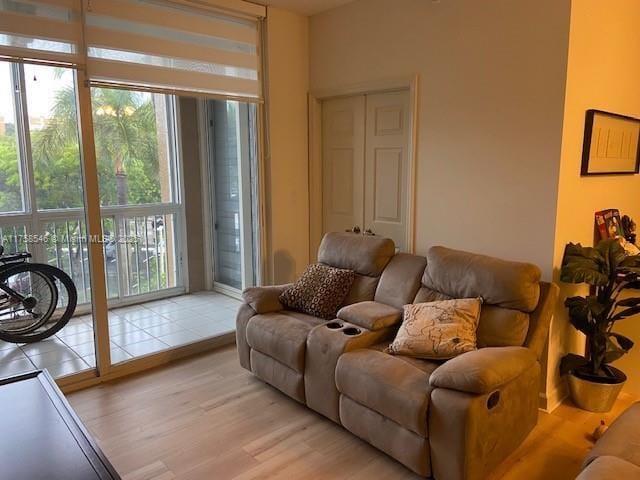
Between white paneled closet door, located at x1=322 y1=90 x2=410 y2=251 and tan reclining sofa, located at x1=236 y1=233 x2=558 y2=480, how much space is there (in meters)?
0.52

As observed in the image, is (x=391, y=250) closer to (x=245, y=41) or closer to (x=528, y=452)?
(x=528, y=452)

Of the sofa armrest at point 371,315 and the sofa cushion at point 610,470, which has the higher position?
the sofa armrest at point 371,315

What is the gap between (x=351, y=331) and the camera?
2.58 meters

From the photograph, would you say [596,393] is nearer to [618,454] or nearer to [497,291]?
[497,291]

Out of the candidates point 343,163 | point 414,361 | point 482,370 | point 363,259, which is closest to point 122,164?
point 343,163

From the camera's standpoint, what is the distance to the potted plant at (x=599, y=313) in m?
2.54

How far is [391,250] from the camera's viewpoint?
3123 mm

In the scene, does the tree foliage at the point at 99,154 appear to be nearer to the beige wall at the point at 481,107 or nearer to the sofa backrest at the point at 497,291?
the beige wall at the point at 481,107

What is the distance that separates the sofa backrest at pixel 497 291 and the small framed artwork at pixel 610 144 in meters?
0.85

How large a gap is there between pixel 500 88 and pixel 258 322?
206cm

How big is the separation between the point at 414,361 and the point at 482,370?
453 millimetres

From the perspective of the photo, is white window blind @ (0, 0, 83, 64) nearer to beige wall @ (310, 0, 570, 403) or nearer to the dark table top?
the dark table top

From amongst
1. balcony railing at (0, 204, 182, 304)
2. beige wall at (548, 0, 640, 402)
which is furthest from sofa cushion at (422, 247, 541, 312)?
balcony railing at (0, 204, 182, 304)

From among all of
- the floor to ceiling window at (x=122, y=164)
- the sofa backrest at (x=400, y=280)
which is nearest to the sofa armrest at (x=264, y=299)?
the sofa backrest at (x=400, y=280)
